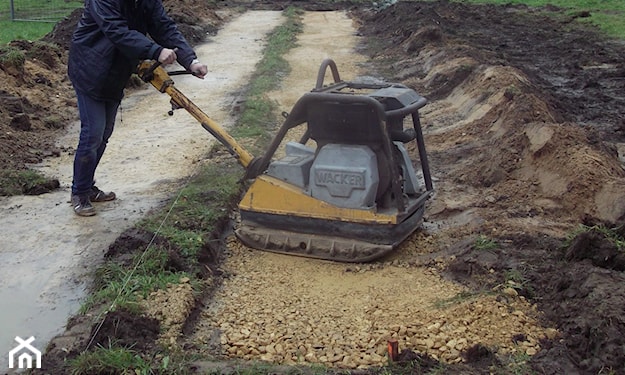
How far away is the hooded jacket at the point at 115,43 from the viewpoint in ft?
18.6

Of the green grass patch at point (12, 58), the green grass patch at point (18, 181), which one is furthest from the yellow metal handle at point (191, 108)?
the green grass patch at point (12, 58)

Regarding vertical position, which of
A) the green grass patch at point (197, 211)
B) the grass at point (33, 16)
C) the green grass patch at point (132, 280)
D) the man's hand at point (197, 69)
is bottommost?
the grass at point (33, 16)

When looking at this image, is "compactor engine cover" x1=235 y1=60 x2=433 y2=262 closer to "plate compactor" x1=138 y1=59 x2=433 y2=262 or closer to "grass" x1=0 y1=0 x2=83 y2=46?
"plate compactor" x1=138 y1=59 x2=433 y2=262

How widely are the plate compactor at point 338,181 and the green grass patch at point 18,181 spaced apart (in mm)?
2028

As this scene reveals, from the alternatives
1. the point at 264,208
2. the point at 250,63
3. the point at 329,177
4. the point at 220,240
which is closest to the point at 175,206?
the point at 220,240

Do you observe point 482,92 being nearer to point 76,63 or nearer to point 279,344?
point 76,63

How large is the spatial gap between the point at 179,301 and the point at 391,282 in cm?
146

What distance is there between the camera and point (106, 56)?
19.4 feet

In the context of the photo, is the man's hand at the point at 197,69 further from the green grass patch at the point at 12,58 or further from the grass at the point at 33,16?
the grass at the point at 33,16

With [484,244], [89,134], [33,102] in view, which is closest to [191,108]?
[89,134]

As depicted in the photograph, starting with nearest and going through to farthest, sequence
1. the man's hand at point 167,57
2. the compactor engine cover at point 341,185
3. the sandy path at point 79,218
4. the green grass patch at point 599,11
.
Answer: the sandy path at point 79,218, the compactor engine cover at point 341,185, the man's hand at point 167,57, the green grass patch at point 599,11

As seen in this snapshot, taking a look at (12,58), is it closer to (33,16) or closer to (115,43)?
(115,43)

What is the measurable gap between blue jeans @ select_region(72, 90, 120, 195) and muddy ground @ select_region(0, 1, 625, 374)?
1798 millimetres

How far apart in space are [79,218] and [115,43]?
5.15 ft
